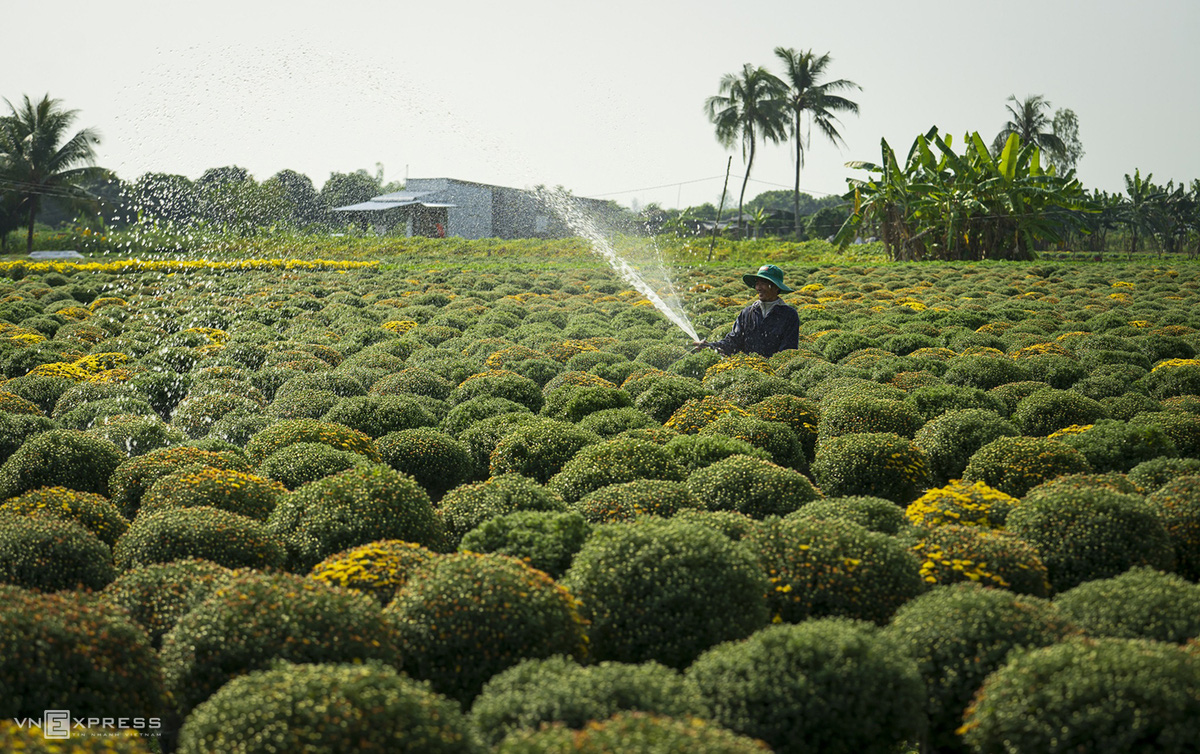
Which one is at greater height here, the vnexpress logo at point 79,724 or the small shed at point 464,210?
the small shed at point 464,210

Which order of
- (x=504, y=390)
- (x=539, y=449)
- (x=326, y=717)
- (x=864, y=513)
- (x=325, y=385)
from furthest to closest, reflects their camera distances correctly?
(x=325, y=385), (x=504, y=390), (x=539, y=449), (x=864, y=513), (x=326, y=717)

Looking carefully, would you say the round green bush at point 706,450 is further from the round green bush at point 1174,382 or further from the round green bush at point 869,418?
the round green bush at point 1174,382

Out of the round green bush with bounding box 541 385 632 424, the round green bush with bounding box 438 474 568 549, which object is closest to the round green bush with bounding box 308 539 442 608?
the round green bush with bounding box 438 474 568 549

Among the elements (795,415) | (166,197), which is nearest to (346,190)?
(166,197)

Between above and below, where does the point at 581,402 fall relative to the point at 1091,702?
above

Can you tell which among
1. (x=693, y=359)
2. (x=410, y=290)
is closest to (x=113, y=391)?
(x=693, y=359)

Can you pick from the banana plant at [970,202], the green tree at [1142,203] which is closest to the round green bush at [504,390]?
the banana plant at [970,202]

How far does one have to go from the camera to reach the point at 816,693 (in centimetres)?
451

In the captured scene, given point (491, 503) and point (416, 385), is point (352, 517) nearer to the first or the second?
point (491, 503)

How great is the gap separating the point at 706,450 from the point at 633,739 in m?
5.17

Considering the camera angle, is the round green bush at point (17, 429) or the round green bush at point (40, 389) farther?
the round green bush at point (40, 389)

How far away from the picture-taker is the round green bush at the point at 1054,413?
1055 cm

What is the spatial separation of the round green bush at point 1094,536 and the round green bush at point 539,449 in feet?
13.2

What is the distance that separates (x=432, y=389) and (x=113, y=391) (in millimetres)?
4154
